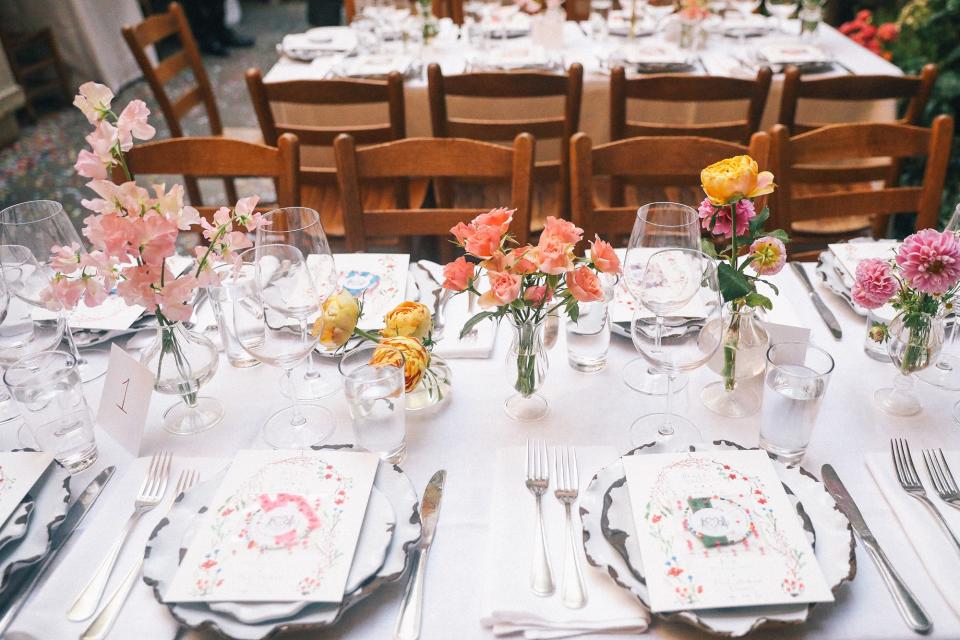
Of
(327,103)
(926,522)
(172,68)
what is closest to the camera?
(926,522)

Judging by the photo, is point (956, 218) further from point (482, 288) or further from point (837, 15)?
point (837, 15)

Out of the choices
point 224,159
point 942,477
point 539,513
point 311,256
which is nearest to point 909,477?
point 942,477

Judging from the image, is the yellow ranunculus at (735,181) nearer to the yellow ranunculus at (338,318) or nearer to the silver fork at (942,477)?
the silver fork at (942,477)

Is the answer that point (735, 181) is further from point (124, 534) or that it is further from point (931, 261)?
point (124, 534)

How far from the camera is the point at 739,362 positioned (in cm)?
106

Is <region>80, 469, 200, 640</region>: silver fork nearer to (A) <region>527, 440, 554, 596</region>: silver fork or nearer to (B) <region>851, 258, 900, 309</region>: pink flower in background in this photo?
(A) <region>527, 440, 554, 596</region>: silver fork

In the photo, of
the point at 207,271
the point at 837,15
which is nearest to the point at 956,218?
the point at 207,271

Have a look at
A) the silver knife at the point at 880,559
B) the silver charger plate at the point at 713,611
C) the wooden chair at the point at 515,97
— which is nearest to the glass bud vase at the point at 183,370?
the silver charger plate at the point at 713,611

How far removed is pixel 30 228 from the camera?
1.09 meters

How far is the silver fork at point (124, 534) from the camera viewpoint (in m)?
0.76

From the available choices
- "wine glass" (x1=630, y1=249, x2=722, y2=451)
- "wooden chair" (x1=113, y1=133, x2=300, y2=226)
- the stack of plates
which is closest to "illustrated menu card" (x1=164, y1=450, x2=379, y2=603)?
the stack of plates

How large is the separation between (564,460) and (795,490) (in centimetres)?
28

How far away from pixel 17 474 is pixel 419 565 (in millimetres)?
527

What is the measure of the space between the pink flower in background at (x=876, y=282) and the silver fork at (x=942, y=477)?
0.21m
